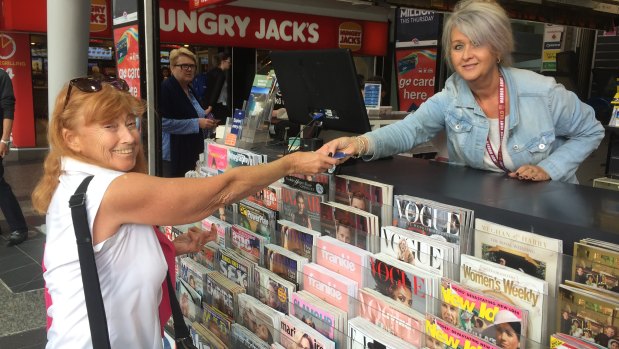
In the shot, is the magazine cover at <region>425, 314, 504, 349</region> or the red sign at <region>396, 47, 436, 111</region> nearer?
the magazine cover at <region>425, 314, 504, 349</region>

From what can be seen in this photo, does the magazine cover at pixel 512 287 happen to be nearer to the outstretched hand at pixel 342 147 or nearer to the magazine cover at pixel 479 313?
the magazine cover at pixel 479 313

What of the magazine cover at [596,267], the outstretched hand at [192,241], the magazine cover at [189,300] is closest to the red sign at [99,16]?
the magazine cover at [189,300]

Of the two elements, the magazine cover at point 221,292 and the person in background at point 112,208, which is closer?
the person in background at point 112,208

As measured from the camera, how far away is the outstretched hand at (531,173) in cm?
150

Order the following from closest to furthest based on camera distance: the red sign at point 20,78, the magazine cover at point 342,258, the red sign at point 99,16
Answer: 1. the magazine cover at point 342,258
2. the red sign at point 99,16
3. the red sign at point 20,78

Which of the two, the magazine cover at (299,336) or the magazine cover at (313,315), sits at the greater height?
the magazine cover at (313,315)

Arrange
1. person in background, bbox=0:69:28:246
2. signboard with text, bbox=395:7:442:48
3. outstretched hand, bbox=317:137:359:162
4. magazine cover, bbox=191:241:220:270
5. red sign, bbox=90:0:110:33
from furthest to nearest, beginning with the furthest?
red sign, bbox=90:0:110:33, signboard with text, bbox=395:7:442:48, person in background, bbox=0:69:28:246, magazine cover, bbox=191:241:220:270, outstretched hand, bbox=317:137:359:162

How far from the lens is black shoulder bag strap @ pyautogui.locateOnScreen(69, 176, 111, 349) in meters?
1.17

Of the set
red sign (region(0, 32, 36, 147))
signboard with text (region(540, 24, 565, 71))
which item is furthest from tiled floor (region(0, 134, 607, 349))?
red sign (region(0, 32, 36, 147))

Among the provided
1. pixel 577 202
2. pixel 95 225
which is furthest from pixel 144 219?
pixel 577 202

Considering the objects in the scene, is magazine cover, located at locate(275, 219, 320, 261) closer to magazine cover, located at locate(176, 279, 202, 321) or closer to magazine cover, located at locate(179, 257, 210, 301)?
magazine cover, located at locate(179, 257, 210, 301)

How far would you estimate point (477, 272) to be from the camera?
1.15m

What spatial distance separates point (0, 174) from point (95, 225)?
13.3 ft

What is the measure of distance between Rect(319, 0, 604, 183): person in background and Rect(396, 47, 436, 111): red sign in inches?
270
